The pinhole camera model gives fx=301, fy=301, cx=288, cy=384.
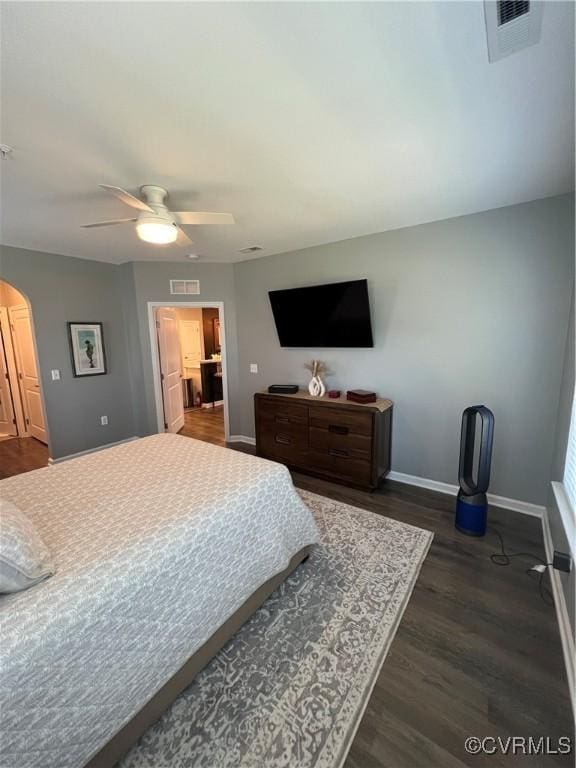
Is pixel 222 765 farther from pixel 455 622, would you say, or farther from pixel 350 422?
pixel 350 422

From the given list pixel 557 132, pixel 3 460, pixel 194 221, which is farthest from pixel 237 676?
pixel 3 460

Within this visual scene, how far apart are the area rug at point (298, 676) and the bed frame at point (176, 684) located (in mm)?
57

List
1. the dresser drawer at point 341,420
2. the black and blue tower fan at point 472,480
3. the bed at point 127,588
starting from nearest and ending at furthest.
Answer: the bed at point 127,588, the black and blue tower fan at point 472,480, the dresser drawer at point 341,420

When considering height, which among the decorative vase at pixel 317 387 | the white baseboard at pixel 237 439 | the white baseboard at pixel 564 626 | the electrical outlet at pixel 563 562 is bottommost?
the white baseboard at pixel 564 626

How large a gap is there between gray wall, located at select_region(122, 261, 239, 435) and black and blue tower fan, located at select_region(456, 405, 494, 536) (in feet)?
10.2

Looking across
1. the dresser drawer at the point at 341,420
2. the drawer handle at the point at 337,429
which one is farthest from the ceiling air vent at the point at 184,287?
the drawer handle at the point at 337,429

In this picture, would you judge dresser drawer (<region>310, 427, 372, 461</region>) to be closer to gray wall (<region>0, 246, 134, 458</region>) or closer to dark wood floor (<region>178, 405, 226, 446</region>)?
dark wood floor (<region>178, 405, 226, 446</region>)

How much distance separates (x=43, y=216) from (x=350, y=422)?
129 inches

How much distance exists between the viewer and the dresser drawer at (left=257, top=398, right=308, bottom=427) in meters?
3.38

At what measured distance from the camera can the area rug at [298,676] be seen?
1.18m

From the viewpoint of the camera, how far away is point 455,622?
66.5 inches

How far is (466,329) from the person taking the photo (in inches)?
109

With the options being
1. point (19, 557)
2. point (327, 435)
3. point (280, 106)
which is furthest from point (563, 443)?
point (19, 557)

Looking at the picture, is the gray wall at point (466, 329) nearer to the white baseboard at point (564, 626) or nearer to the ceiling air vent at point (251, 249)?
the ceiling air vent at point (251, 249)
